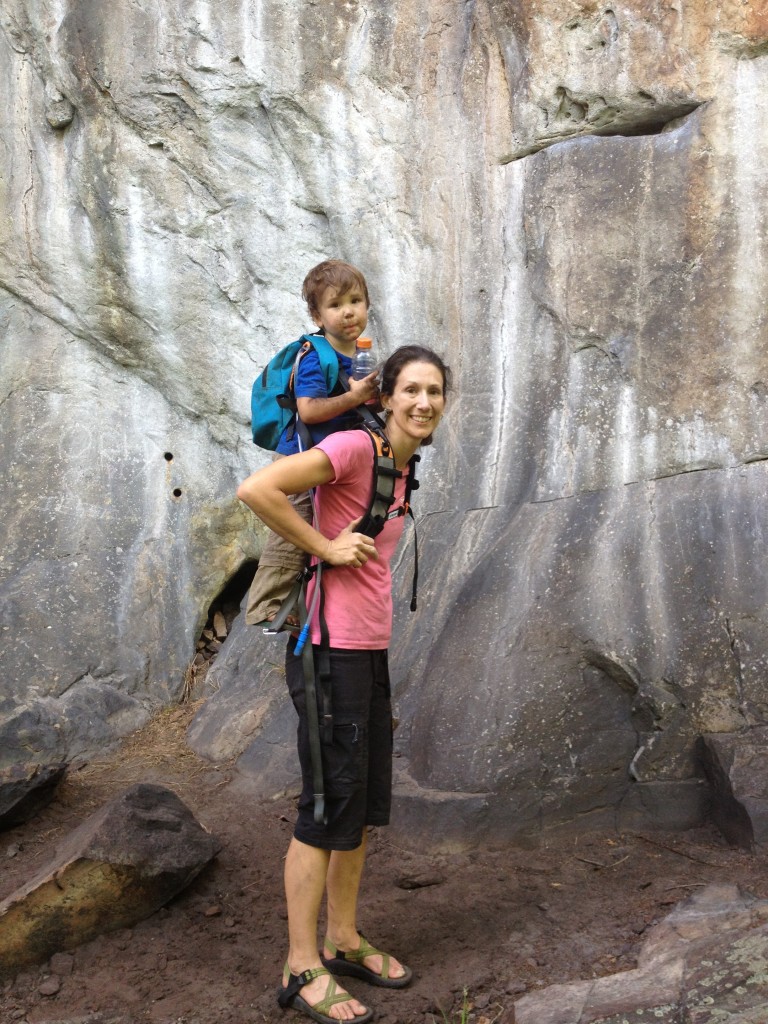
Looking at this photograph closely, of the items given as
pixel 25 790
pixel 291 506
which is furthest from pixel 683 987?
pixel 25 790

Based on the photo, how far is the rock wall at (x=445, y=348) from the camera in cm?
439

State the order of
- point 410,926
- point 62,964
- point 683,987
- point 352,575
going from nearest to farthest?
point 683,987
point 352,575
point 62,964
point 410,926

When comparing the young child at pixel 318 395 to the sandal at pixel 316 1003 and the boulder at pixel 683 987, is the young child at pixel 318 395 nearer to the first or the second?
the sandal at pixel 316 1003

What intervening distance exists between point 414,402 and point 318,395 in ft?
1.02

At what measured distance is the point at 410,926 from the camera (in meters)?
3.67

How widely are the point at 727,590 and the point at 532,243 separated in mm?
1852

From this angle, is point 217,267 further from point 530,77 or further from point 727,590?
point 727,590

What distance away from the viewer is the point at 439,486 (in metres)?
5.47

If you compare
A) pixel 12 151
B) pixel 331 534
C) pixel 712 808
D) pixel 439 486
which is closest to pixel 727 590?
pixel 712 808

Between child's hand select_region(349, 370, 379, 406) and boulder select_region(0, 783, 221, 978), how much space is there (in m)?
1.72

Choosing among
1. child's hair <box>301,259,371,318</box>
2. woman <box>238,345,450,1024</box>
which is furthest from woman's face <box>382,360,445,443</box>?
child's hair <box>301,259,371,318</box>

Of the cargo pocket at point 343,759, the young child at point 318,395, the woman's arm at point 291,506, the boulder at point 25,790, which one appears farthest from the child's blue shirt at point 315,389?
the boulder at point 25,790

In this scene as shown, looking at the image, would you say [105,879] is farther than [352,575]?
Yes

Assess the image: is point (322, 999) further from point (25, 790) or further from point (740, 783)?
point (25, 790)
